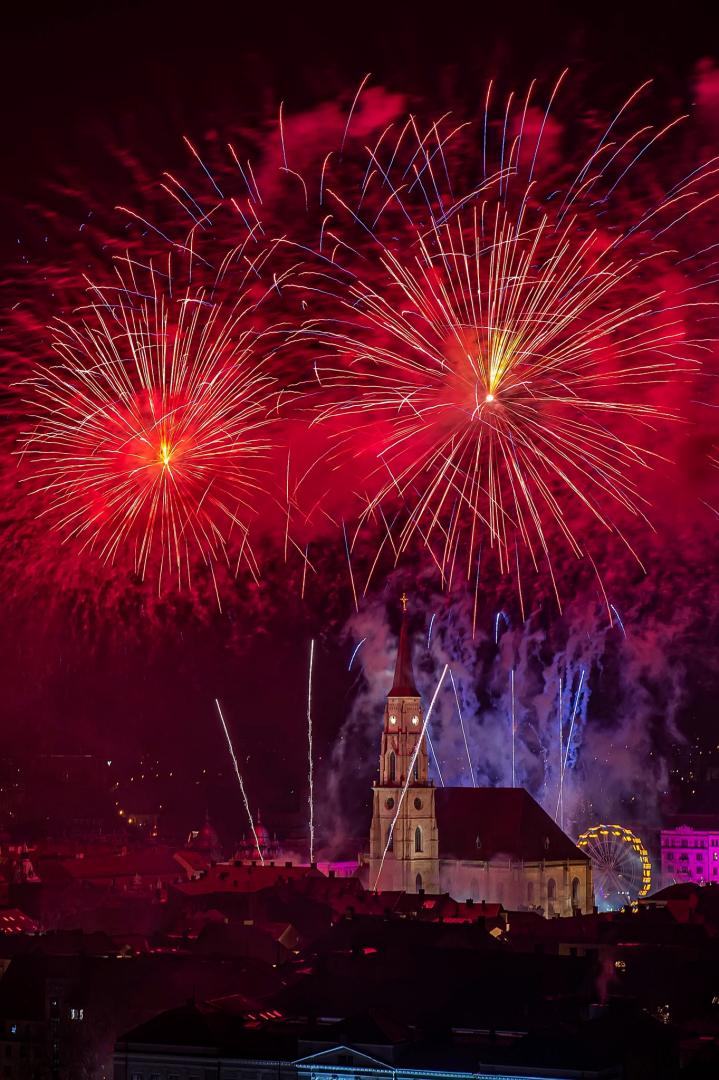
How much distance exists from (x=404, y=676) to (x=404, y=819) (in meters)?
6.86

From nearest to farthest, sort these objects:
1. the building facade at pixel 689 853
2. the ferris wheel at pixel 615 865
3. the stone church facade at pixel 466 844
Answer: the stone church facade at pixel 466 844, the ferris wheel at pixel 615 865, the building facade at pixel 689 853

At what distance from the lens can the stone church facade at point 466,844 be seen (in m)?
85.0

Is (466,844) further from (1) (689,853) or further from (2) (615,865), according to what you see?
(1) (689,853)

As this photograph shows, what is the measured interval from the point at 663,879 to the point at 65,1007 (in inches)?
2412

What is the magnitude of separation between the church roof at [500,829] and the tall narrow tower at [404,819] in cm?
202

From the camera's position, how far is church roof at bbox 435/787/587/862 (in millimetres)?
87188

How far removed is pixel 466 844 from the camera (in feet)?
290

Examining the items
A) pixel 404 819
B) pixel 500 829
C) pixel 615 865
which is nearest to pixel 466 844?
pixel 500 829

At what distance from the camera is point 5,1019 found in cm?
5709

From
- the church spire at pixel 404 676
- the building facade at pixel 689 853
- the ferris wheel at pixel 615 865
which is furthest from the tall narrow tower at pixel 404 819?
the building facade at pixel 689 853

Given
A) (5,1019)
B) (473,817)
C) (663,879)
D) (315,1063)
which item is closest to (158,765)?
(663,879)

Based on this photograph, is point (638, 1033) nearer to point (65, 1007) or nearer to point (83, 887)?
point (65, 1007)

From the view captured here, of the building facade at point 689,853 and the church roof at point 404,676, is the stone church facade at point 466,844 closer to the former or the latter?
the church roof at point 404,676

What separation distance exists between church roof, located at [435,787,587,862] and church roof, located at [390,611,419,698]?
344 inches
